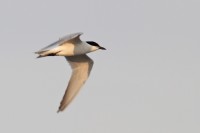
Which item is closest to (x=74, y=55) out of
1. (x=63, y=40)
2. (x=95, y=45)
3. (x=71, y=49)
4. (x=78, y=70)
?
(x=95, y=45)

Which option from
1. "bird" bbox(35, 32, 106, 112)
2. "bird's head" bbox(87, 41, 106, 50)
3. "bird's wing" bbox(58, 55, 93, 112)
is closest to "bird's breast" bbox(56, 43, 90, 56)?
"bird" bbox(35, 32, 106, 112)

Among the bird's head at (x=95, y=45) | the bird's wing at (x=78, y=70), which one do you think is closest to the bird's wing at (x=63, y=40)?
the bird's head at (x=95, y=45)

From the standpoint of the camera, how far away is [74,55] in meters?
31.3

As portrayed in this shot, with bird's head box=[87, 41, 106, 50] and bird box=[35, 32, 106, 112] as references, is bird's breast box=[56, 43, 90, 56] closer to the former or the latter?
bird box=[35, 32, 106, 112]

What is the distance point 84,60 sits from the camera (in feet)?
108

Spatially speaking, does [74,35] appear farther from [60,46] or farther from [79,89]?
[79,89]

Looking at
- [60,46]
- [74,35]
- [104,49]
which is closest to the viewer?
[74,35]

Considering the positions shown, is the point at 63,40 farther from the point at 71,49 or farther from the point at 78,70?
the point at 78,70

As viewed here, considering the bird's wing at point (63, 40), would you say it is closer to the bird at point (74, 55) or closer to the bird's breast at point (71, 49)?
the bird at point (74, 55)

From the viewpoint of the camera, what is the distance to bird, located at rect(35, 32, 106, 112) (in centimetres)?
2870

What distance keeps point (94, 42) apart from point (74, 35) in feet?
12.6

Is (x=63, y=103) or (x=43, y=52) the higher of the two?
(x=43, y=52)

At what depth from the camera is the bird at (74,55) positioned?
28703 mm

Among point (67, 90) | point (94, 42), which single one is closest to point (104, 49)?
point (94, 42)
